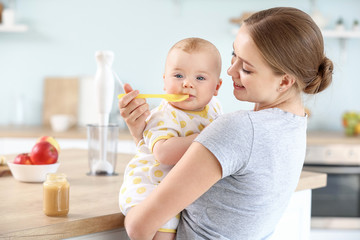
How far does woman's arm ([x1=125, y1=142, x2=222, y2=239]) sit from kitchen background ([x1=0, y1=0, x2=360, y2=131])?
3164 mm

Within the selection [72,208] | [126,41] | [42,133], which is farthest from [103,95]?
[126,41]

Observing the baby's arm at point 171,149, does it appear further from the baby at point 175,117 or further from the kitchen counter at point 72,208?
the kitchen counter at point 72,208

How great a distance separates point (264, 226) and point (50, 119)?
3.40 meters

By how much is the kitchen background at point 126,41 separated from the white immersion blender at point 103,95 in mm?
2288

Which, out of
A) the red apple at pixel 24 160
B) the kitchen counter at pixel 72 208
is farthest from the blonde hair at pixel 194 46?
the red apple at pixel 24 160

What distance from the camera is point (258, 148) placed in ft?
3.56

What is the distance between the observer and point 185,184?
1075 millimetres

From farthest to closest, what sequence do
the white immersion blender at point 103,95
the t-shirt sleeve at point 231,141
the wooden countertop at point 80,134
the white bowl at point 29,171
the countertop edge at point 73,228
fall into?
the wooden countertop at point 80,134, the white immersion blender at point 103,95, the white bowl at point 29,171, the countertop edge at point 73,228, the t-shirt sleeve at point 231,141

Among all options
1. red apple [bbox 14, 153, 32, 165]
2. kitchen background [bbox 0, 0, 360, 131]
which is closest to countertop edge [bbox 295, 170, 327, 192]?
red apple [bbox 14, 153, 32, 165]

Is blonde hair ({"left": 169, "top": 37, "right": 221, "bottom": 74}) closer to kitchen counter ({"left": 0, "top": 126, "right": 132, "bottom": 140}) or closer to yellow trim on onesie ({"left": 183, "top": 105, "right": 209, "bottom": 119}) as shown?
yellow trim on onesie ({"left": 183, "top": 105, "right": 209, "bottom": 119})

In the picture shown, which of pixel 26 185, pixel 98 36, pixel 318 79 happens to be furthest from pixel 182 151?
pixel 98 36

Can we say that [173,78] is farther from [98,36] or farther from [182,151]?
[98,36]

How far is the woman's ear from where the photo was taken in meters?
1.15

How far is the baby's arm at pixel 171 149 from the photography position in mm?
1226
